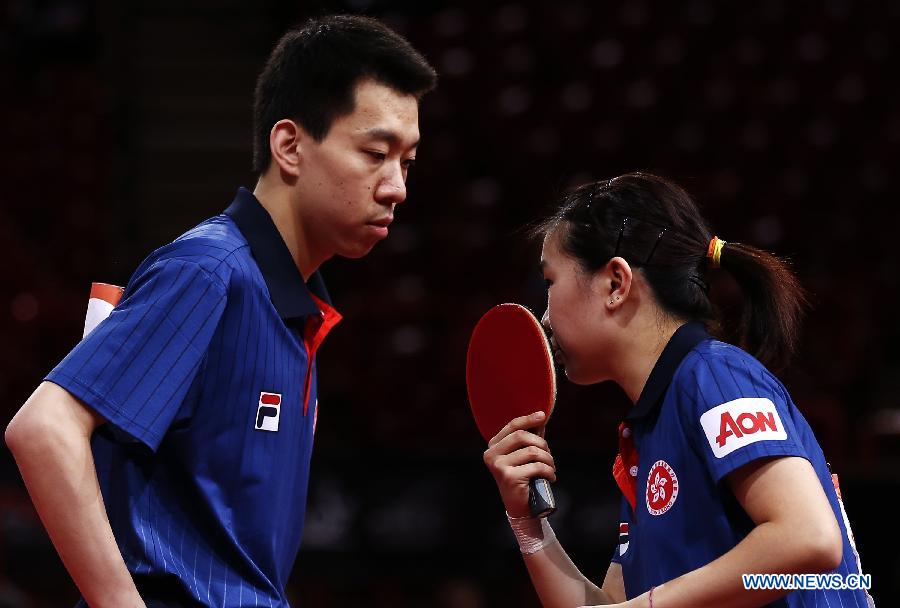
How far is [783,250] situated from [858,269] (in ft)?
1.75

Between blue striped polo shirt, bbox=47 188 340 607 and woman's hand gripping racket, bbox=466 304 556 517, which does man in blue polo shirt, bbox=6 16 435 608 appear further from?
woman's hand gripping racket, bbox=466 304 556 517

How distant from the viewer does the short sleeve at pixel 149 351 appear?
6.07ft

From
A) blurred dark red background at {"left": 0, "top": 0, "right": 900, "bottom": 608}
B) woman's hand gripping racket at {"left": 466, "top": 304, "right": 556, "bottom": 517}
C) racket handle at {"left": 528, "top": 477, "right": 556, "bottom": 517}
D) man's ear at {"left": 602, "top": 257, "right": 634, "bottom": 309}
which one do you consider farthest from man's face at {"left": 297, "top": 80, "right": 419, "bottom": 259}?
blurred dark red background at {"left": 0, "top": 0, "right": 900, "bottom": 608}

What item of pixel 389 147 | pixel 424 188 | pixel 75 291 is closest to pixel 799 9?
pixel 424 188

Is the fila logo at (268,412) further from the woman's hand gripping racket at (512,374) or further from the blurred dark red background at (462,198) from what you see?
the blurred dark red background at (462,198)

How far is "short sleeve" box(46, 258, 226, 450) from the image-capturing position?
1850mm

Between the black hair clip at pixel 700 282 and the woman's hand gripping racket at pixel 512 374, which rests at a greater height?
the black hair clip at pixel 700 282

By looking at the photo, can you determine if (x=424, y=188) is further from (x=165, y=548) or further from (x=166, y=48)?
(x=165, y=548)

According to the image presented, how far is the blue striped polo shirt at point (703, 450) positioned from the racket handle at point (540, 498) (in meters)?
0.17

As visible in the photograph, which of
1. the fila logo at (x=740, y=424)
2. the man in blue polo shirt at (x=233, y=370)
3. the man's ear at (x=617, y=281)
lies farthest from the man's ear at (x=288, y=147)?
the fila logo at (x=740, y=424)

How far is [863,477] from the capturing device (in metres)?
5.03

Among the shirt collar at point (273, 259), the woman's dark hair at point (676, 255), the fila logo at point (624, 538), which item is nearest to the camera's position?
the shirt collar at point (273, 259)

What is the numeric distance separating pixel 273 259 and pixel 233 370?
0.86 ft

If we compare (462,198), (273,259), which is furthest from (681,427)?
(462,198)
